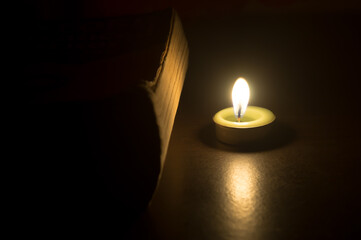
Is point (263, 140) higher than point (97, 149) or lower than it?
lower

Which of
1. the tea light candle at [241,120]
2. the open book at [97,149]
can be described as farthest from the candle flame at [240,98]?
the open book at [97,149]

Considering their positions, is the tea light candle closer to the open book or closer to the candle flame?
the candle flame

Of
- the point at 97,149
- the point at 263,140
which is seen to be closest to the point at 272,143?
the point at 263,140

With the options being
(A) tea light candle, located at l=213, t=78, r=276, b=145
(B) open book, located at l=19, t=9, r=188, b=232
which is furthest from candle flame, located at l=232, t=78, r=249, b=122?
(B) open book, located at l=19, t=9, r=188, b=232

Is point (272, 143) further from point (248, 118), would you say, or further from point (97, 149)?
point (97, 149)

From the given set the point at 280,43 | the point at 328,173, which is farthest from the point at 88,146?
the point at 280,43

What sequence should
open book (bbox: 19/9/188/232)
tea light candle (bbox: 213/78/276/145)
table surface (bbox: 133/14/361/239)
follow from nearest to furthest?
1. open book (bbox: 19/9/188/232)
2. table surface (bbox: 133/14/361/239)
3. tea light candle (bbox: 213/78/276/145)

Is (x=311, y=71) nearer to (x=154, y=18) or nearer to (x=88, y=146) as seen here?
(x=154, y=18)
